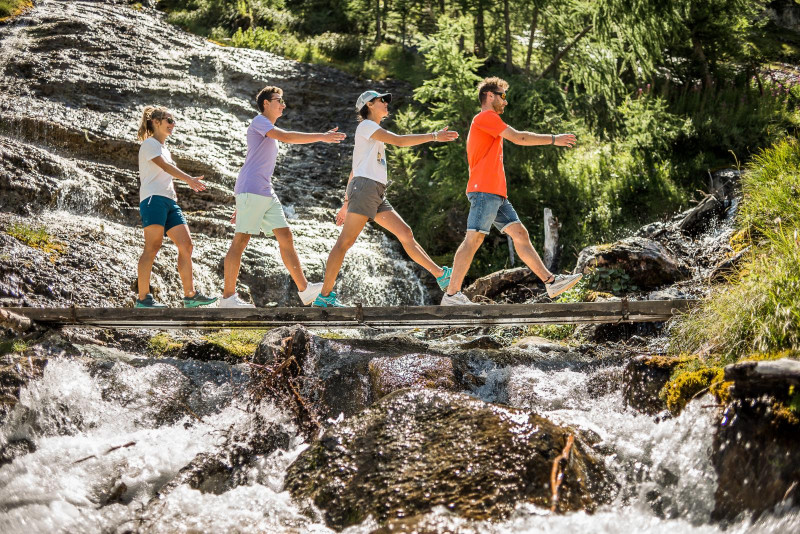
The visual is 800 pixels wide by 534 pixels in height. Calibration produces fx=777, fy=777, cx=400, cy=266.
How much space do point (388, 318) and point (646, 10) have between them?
1043cm

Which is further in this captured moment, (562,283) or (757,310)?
(562,283)

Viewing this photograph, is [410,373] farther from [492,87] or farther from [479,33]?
[479,33]

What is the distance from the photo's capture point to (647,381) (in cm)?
627

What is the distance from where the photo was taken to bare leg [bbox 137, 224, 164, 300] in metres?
7.75

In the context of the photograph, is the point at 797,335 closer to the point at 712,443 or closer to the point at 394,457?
the point at 712,443

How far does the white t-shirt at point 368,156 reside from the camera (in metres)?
7.19

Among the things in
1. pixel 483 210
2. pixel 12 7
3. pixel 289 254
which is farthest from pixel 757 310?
pixel 12 7

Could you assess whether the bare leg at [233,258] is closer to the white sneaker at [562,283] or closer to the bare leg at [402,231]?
the bare leg at [402,231]

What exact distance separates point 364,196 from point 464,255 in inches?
44.6

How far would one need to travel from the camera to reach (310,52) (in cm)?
2553

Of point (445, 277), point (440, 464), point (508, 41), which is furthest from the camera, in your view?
point (508, 41)

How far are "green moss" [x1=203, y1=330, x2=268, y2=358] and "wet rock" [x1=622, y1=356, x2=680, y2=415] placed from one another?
410 cm

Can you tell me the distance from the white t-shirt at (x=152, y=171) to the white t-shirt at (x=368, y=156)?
6.31 ft

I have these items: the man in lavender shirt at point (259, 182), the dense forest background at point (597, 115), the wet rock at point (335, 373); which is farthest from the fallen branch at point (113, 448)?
the dense forest background at point (597, 115)
